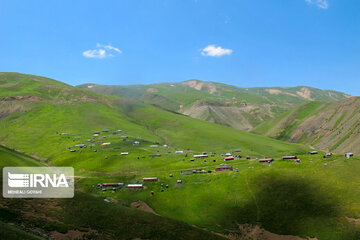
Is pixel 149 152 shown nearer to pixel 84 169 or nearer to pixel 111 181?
pixel 84 169

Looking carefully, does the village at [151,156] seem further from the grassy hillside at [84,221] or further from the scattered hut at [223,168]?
the grassy hillside at [84,221]

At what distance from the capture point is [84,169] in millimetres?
135000

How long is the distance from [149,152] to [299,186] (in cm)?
9068

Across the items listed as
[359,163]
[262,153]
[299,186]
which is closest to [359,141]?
[262,153]

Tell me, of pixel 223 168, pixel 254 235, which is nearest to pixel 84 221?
pixel 254 235

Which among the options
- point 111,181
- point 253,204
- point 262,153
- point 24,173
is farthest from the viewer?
point 262,153

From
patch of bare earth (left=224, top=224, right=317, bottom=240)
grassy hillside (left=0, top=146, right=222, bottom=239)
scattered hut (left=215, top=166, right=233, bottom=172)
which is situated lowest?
patch of bare earth (left=224, top=224, right=317, bottom=240)

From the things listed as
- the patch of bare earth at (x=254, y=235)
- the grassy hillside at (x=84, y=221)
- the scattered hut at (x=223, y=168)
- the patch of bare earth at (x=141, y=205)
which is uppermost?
the scattered hut at (x=223, y=168)

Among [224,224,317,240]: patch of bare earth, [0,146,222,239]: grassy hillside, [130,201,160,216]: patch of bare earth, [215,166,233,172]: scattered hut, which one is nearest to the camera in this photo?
[0,146,222,239]: grassy hillside

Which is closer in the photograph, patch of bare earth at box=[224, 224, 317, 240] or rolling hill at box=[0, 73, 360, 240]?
rolling hill at box=[0, 73, 360, 240]

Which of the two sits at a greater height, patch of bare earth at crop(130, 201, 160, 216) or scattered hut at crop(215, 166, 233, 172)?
scattered hut at crop(215, 166, 233, 172)

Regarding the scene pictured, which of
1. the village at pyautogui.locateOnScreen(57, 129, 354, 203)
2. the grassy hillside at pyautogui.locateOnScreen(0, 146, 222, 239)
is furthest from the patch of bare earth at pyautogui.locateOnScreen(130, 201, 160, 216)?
the grassy hillside at pyautogui.locateOnScreen(0, 146, 222, 239)

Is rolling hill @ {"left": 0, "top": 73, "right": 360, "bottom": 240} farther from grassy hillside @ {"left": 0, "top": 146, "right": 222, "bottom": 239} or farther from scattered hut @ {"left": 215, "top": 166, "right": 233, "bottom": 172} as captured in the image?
scattered hut @ {"left": 215, "top": 166, "right": 233, "bottom": 172}

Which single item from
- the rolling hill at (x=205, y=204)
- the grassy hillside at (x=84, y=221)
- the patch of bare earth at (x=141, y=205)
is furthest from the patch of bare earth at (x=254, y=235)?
the patch of bare earth at (x=141, y=205)
